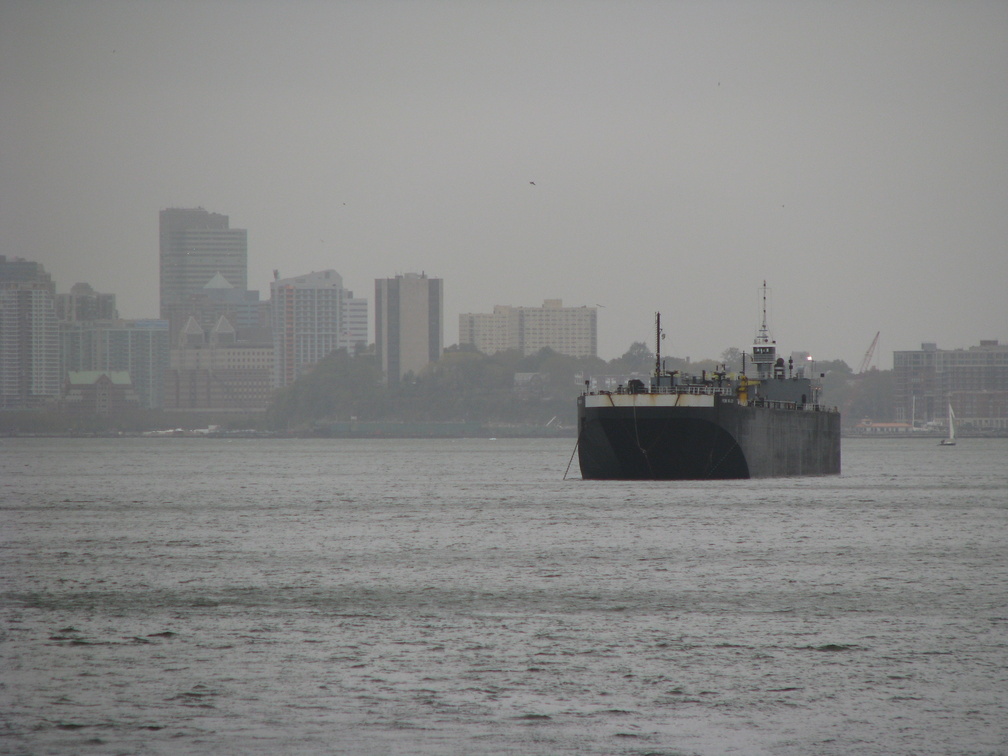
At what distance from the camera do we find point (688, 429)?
2899 inches

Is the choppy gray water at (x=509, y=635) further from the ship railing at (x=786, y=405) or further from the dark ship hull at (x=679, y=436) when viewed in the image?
the ship railing at (x=786, y=405)

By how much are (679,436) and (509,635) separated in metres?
46.3

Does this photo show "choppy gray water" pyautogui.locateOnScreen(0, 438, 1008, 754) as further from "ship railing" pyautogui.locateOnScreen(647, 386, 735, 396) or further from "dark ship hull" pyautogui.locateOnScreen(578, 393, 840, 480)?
"ship railing" pyautogui.locateOnScreen(647, 386, 735, 396)

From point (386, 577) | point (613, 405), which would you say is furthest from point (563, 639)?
point (613, 405)

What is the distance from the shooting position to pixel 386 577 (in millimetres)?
39688

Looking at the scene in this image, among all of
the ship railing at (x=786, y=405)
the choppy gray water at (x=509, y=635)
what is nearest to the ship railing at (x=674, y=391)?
the ship railing at (x=786, y=405)

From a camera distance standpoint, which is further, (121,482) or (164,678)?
(121,482)

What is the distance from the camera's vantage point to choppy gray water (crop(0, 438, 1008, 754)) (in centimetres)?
2091

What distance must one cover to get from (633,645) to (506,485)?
234 feet

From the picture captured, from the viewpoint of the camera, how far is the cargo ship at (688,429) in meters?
72.1

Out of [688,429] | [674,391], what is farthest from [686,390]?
[688,429]

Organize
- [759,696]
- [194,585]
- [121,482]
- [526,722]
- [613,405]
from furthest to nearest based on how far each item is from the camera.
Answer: [121,482] < [613,405] < [194,585] < [759,696] < [526,722]

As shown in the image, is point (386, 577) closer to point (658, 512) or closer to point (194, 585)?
point (194, 585)

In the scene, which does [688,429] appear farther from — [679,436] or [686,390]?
[686,390]
